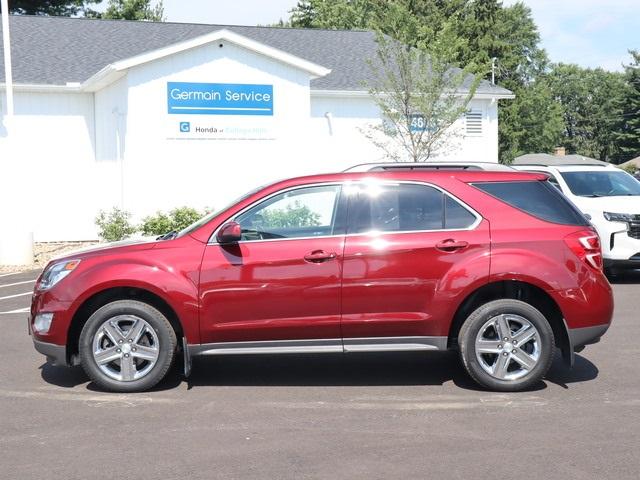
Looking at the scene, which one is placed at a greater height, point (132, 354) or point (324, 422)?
point (132, 354)

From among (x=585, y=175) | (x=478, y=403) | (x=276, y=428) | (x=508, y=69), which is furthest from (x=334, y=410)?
(x=508, y=69)

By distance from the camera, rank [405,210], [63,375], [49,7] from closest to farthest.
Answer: [405,210], [63,375], [49,7]

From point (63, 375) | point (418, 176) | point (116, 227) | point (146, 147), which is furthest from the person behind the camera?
point (146, 147)

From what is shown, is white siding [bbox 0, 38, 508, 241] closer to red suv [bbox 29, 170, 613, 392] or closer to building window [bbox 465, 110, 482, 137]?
building window [bbox 465, 110, 482, 137]

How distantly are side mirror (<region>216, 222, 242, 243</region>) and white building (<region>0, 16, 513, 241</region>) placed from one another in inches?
479

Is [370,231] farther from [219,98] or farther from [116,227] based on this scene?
[219,98]

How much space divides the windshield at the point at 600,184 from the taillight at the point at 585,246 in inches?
305

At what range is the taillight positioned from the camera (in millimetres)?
7035

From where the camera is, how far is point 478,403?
671 cm

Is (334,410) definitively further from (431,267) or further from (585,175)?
(585,175)

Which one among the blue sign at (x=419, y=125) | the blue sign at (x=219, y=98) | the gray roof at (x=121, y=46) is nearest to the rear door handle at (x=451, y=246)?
the blue sign at (x=219, y=98)

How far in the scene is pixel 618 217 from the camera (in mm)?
13648

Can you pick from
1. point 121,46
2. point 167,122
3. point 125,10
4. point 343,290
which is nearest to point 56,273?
point 343,290

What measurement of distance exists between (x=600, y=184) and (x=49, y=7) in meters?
35.2
